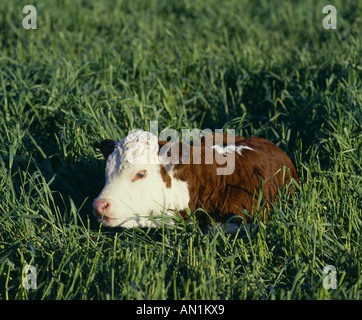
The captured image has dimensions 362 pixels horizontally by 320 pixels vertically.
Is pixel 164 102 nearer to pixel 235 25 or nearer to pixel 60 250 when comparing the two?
pixel 60 250

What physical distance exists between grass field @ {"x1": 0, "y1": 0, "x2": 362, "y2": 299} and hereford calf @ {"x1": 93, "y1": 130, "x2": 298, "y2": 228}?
0.15m

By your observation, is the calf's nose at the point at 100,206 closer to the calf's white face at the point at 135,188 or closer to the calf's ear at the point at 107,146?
the calf's white face at the point at 135,188

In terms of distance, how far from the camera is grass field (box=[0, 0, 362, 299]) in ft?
9.12

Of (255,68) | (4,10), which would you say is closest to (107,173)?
(255,68)

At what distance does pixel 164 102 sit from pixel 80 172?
1047mm

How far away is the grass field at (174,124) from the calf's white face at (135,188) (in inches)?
7.1

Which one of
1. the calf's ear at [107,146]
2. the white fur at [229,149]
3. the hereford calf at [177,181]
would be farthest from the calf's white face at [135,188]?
the white fur at [229,149]

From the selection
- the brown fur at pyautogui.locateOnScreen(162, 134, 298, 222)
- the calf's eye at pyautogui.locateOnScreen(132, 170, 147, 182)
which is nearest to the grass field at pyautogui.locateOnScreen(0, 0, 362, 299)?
the brown fur at pyautogui.locateOnScreen(162, 134, 298, 222)

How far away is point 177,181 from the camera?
296cm

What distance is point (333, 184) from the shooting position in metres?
3.40

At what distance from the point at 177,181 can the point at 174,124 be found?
116cm

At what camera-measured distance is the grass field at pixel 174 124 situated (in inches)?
109
